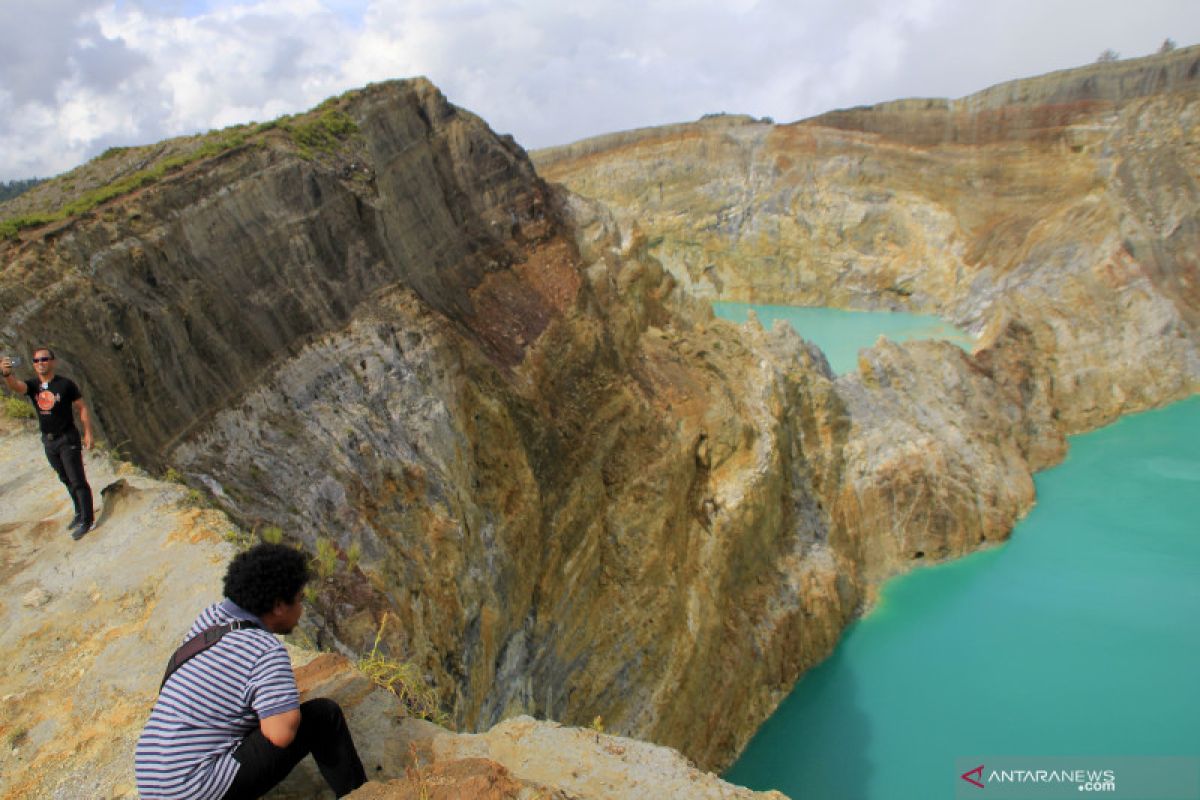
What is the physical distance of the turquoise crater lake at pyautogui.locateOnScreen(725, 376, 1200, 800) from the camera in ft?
40.8

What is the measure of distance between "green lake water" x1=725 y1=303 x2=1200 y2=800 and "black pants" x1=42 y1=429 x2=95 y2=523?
11003 millimetres

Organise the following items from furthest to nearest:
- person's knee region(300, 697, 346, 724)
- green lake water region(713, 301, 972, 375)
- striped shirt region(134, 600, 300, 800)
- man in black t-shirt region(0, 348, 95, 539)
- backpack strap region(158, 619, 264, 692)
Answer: green lake water region(713, 301, 972, 375) < man in black t-shirt region(0, 348, 95, 539) < person's knee region(300, 697, 346, 724) < backpack strap region(158, 619, 264, 692) < striped shirt region(134, 600, 300, 800)

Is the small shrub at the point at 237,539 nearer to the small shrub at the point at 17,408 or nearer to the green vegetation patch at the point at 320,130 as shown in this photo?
the small shrub at the point at 17,408

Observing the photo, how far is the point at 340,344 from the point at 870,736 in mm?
10886

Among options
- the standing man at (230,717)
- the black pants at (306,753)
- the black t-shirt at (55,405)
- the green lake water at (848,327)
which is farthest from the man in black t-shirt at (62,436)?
the green lake water at (848,327)

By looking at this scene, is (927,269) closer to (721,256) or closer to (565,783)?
(721,256)

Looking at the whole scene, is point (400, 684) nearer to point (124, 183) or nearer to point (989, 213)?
point (124, 183)

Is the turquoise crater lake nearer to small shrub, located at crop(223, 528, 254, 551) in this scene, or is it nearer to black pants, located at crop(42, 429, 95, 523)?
small shrub, located at crop(223, 528, 254, 551)

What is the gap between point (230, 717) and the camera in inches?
117

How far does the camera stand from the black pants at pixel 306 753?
2967 mm

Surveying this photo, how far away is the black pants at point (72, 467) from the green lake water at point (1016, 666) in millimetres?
11003

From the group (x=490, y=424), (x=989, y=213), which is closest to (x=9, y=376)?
(x=490, y=424)

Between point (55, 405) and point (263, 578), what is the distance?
3247mm

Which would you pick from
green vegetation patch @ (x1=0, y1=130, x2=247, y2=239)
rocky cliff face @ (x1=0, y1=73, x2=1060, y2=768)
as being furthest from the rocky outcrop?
green vegetation patch @ (x1=0, y1=130, x2=247, y2=239)
